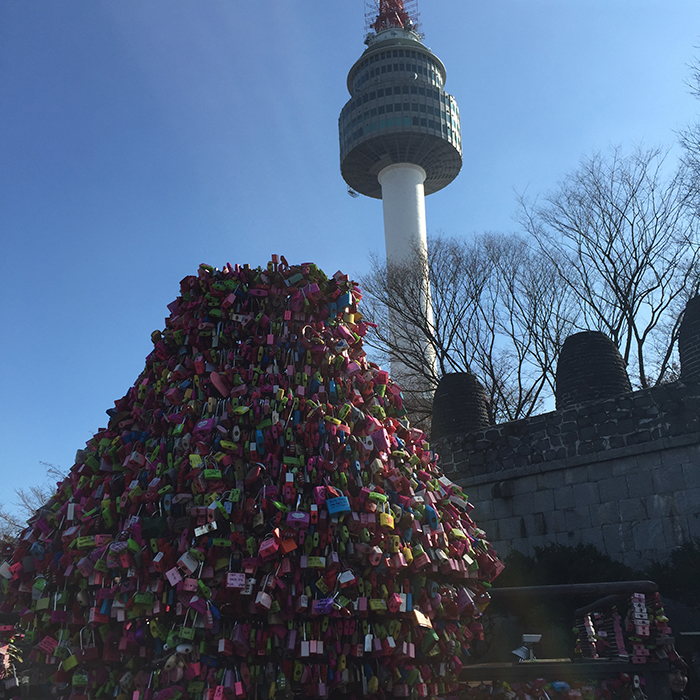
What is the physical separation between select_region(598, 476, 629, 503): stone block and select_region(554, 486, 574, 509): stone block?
50cm

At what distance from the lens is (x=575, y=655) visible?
5.79 meters

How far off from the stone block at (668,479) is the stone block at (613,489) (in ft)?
1.54

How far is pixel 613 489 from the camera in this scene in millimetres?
10172

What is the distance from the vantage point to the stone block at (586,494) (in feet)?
34.1

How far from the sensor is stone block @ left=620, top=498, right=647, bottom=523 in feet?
32.1

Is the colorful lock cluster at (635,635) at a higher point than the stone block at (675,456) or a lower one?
lower

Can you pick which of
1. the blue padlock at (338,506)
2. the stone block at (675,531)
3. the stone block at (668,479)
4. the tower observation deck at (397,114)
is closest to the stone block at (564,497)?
the stone block at (668,479)

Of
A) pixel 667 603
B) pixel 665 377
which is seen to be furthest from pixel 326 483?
pixel 665 377

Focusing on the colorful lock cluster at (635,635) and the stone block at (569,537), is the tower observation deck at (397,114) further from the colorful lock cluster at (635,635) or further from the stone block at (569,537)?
the colorful lock cluster at (635,635)

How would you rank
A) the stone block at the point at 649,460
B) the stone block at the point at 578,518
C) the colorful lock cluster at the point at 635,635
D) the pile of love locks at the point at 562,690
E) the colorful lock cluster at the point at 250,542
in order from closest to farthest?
the colorful lock cluster at the point at 250,542 < the pile of love locks at the point at 562,690 < the colorful lock cluster at the point at 635,635 < the stone block at the point at 649,460 < the stone block at the point at 578,518

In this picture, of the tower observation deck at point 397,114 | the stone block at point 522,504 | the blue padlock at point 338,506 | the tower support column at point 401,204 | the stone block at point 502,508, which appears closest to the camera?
the blue padlock at point 338,506

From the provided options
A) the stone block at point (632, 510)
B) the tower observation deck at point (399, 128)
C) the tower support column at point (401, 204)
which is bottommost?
the stone block at point (632, 510)

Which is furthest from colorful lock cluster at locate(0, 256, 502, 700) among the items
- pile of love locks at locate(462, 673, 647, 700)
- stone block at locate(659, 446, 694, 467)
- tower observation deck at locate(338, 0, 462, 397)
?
tower observation deck at locate(338, 0, 462, 397)

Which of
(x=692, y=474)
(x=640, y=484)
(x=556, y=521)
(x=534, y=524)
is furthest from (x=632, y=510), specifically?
(x=534, y=524)
